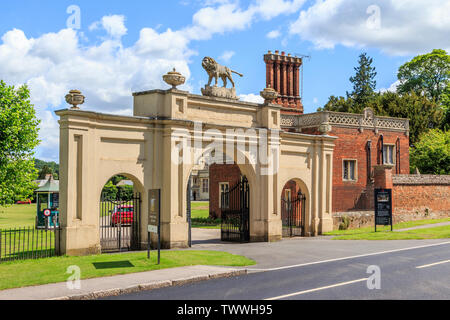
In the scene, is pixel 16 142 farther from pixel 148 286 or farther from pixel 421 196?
pixel 421 196

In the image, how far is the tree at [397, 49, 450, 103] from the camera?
6378 cm

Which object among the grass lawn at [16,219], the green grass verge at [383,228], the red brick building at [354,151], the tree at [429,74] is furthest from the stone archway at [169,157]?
the tree at [429,74]

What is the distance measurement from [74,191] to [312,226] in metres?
12.6

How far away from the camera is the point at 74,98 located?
16.9 m

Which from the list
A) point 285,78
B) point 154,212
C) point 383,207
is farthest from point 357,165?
point 154,212

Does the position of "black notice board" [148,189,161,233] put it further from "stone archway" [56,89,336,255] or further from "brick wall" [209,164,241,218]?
"brick wall" [209,164,241,218]

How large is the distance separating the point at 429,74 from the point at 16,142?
5229 cm

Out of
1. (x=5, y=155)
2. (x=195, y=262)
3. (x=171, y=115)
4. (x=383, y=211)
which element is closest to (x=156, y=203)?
(x=195, y=262)

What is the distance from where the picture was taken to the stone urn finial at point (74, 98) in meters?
16.8

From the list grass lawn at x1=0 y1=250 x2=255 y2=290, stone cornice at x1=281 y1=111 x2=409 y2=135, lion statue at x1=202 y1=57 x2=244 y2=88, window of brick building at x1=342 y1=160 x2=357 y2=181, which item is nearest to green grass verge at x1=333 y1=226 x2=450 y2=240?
window of brick building at x1=342 y1=160 x2=357 y2=181

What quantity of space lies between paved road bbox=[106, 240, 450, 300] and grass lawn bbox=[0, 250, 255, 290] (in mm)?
1927

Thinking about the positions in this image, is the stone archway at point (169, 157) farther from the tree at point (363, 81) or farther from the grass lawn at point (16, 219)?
the tree at point (363, 81)

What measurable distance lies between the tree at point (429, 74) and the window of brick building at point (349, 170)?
113 feet

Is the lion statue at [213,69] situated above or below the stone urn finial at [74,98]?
above
